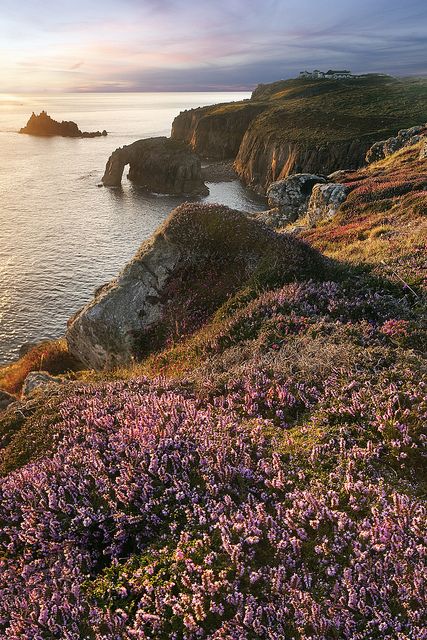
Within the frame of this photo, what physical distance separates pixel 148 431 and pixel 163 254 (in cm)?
1243

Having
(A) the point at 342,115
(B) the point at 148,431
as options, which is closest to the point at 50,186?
(A) the point at 342,115

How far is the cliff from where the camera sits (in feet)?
372

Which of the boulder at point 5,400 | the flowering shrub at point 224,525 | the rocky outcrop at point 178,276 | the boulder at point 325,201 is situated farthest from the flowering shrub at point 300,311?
the boulder at point 325,201

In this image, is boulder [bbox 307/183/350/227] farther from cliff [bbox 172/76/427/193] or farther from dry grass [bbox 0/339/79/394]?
cliff [bbox 172/76/427/193]

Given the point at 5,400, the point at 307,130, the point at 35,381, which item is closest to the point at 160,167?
the point at 307,130

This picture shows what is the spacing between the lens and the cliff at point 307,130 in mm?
113438

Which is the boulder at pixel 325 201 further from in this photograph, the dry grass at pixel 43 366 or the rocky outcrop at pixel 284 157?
the rocky outcrop at pixel 284 157

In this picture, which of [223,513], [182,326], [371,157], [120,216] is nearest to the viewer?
[223,513]

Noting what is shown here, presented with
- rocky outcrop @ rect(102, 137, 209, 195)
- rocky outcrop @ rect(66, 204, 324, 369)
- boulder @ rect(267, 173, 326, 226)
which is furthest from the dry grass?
rocky outcrop @ rect(102, 137, 209, 195)

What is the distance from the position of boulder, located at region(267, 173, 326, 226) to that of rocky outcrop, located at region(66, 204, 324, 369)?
39.5 metres

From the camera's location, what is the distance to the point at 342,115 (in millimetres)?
144875

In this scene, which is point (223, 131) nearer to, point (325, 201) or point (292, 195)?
point (292, 195)

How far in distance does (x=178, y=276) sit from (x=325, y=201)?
30.3m

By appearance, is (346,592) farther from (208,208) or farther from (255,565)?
(208,208)
